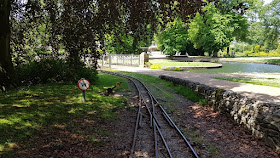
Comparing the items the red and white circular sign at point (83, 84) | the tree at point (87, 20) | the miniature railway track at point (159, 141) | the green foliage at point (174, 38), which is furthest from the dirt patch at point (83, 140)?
the green foliage at point (174, 38)

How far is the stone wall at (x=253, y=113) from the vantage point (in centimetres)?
442

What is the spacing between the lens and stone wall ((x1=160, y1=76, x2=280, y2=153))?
4418mm

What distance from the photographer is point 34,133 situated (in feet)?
14.4

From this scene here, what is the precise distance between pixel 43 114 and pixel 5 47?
3.63 m

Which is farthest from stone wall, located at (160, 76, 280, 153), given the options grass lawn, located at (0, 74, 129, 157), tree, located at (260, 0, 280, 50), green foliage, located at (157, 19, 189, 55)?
tree, located at (260, 0, 280, 50)

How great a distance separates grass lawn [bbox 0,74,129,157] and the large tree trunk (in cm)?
63

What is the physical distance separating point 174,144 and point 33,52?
1094 centimetres

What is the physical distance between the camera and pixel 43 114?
5375mm

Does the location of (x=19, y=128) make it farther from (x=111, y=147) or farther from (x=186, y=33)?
(x=186, y=33)

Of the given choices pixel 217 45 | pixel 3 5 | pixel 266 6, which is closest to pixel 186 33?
pixel 217 45

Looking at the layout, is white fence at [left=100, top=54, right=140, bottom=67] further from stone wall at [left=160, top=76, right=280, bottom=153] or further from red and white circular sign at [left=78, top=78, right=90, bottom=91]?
stone wall at [left=160, top=76, right=280, bottom=153]

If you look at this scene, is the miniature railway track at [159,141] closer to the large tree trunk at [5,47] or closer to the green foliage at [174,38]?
the large tree trunk at [5,47]

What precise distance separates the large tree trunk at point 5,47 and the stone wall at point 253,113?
27.2ft

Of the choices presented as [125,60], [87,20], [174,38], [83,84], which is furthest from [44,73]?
[174,38]
